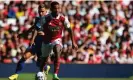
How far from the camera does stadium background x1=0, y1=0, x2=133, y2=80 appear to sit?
13.8 meters

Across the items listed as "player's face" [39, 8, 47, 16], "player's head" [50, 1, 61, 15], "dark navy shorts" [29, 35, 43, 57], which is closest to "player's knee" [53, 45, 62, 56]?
"player's head" [50, 1, 61, 15]

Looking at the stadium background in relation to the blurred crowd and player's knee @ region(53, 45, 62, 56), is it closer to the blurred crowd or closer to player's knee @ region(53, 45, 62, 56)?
the blurred crowd

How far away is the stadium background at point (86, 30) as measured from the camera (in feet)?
45.3

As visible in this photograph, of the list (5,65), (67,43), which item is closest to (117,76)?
(67,43)

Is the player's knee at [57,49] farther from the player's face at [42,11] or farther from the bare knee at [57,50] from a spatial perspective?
the player's face at [42,11]

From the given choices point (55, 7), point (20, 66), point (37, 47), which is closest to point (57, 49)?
point (55, 7)

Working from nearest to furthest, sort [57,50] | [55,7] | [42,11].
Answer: [55,7] → [57,50] → [42,11]

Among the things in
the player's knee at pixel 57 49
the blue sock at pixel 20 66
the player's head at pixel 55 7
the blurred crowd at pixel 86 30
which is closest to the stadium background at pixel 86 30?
the blurred crowd at pixel 86 30

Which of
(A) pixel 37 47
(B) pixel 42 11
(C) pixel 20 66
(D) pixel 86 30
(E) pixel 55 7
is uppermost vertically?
(E) pixel 55 7

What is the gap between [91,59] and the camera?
45.3ft

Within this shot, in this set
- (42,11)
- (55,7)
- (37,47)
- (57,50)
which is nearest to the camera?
(55,7)

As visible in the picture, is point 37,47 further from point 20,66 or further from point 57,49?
point 57,49

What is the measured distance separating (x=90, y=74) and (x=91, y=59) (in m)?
1.36

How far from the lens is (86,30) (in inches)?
569
